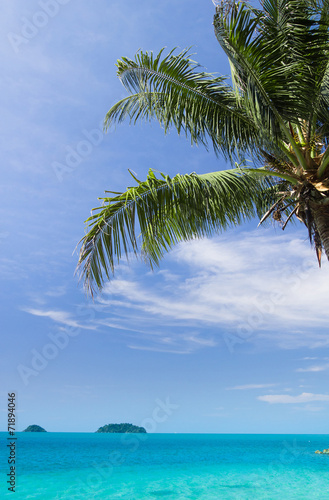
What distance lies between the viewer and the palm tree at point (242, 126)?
176 inches

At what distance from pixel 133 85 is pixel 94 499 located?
652 inches

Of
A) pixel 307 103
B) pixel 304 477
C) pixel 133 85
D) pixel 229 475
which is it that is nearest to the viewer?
pixel 307 103

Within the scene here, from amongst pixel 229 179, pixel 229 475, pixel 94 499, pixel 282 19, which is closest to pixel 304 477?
pixel 229 475

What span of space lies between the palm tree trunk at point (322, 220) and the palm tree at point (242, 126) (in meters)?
0.01

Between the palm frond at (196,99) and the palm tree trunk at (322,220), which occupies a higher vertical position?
the palm frond at (196,99)

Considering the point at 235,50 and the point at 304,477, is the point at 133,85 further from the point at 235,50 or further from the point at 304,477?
the point at 304,477

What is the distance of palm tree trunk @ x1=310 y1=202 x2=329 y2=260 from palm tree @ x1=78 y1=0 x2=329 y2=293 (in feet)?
0.04

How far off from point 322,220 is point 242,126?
6.12 ft

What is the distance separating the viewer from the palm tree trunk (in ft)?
14.6

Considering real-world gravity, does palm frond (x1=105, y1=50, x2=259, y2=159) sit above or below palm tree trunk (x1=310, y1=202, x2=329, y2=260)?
above

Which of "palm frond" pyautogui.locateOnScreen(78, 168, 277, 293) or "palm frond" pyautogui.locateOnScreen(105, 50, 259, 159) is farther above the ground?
"palm frond" pyautogui.locateOnScreen(105, 50, 259, 159)

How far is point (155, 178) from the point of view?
5.61 meters

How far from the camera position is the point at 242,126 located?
5.50 meters

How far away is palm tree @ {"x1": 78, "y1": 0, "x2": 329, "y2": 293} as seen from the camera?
448cm
